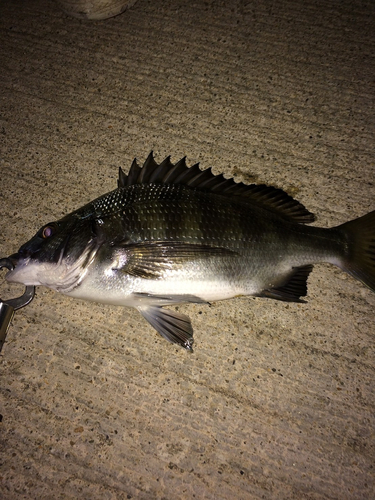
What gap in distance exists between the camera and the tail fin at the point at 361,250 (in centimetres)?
174

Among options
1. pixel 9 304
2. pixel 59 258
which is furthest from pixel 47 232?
pixel 9 304

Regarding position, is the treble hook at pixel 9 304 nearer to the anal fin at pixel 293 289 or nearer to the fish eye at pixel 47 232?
the fish eye at pixel 47 232

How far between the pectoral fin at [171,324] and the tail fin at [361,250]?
3.06 feet

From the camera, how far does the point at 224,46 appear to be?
2408 mm

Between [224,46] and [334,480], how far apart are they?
113 inches

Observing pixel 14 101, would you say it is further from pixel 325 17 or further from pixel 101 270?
pixel 325 17

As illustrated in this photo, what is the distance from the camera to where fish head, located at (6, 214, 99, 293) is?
65.1 inches

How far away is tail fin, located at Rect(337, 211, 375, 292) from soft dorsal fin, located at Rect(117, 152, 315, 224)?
0.24 meters

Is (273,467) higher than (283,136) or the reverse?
the reverse

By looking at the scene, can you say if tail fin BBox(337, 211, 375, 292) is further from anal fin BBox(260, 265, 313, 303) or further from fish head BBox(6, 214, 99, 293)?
fish head BBox(6, 214, 99, 293)

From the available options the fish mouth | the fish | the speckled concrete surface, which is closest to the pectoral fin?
the fish

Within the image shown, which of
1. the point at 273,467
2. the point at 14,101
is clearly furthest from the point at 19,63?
the point at 273,467

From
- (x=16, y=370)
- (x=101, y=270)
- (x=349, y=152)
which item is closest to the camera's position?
(x=101, y=270)

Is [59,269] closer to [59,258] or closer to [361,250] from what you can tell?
[59,258]
